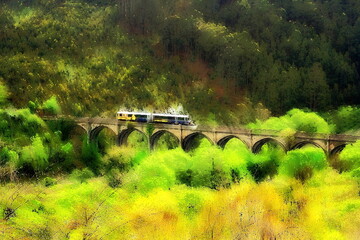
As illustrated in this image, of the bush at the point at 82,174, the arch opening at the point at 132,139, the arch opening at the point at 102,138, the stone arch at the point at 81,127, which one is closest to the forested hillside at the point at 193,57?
the stone arch at the point at 81,127

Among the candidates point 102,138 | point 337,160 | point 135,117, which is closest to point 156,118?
point 135,117

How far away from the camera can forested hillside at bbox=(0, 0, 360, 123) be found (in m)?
85.7

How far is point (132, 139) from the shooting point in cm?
6588

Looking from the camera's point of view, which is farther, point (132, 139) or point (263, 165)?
point (132, 139)

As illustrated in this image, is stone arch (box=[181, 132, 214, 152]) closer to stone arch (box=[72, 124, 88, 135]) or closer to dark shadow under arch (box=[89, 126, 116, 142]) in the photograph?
dark shadow under arch (box=[89, 126, 116, 142])

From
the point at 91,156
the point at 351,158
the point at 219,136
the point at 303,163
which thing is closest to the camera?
the point at 351,158

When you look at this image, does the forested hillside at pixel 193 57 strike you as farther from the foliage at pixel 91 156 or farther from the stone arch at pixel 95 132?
the foliage at pixel 91 156

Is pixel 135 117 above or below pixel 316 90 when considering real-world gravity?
below

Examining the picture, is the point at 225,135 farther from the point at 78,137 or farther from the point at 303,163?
the point at 78,137

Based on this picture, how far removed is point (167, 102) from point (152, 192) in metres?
55.9

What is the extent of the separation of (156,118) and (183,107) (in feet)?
84.0

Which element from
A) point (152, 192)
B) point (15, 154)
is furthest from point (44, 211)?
point (15, 154)

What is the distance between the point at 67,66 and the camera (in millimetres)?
98562

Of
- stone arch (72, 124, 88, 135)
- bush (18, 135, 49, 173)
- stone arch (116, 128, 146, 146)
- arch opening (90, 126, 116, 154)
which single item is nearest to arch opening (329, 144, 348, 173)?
stone arch (116, 128, 146, 146)
